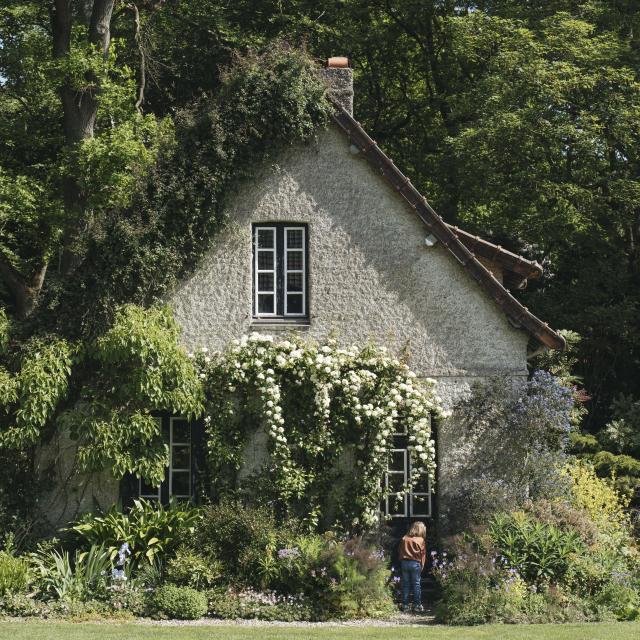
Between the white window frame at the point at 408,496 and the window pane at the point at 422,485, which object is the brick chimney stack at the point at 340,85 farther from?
the window pane at the point at 422,485

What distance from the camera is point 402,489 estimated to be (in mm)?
15867

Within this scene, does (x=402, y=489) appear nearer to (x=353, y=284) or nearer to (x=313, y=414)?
(x=313, y=414)

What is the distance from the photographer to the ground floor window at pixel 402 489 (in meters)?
15.9

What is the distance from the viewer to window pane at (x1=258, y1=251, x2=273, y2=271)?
646 inches

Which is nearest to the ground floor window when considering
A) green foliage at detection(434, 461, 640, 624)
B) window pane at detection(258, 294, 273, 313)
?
green foliage at detection(434, 461, 640, 624)

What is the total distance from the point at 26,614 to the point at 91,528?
1812 millimetres

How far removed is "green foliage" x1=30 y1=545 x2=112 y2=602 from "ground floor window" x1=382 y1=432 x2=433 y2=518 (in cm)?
463

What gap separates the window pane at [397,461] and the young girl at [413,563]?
1.46 meters

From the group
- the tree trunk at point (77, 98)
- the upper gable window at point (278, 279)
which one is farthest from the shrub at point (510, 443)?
the tree trunk at point (77, 98)

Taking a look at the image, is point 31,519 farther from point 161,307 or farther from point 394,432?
point 394,432

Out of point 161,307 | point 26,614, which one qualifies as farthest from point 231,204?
point 26,614

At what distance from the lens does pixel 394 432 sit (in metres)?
15.7

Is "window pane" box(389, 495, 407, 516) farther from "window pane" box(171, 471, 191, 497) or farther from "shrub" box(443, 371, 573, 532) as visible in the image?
"window pane" box(171, 471, 191, 497)

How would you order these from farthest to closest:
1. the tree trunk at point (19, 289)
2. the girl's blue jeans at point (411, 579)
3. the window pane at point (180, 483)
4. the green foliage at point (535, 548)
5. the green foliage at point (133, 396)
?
1. the tree trunk at point (19, 289)
2. the window pane at point (180, 483)
3. the green foliage at point (133, 396)
4. the girl's blue jeans at point (411, 579)
5. the green foliage at point (535, 548)
